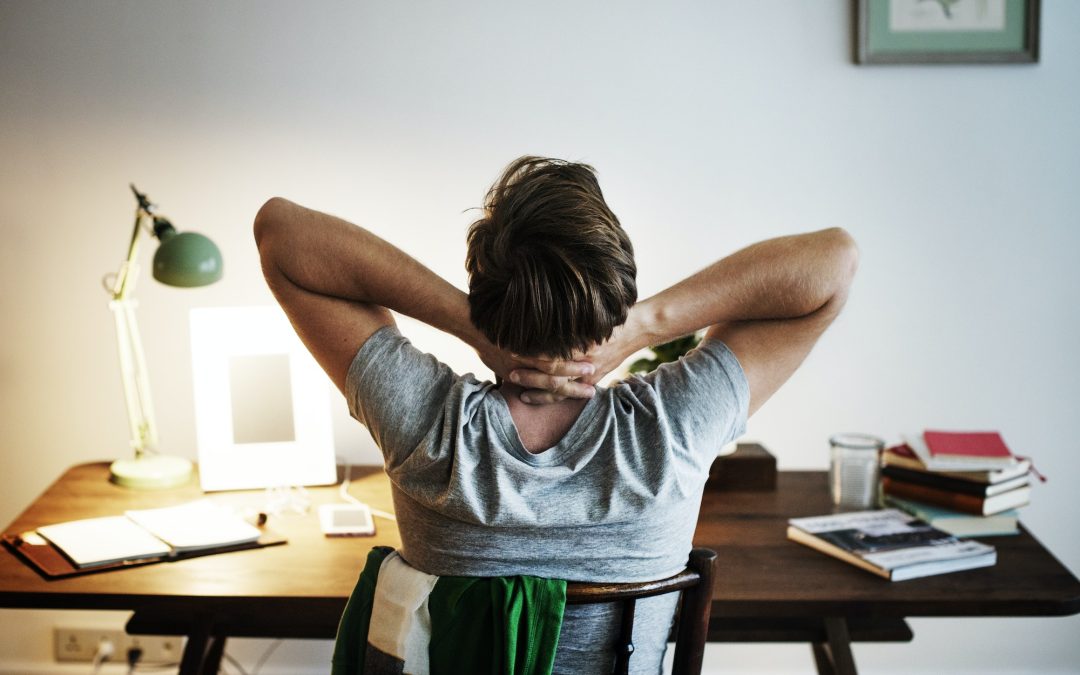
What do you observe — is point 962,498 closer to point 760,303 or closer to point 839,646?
point 839,646

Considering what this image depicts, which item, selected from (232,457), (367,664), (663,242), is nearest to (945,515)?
(663,242)

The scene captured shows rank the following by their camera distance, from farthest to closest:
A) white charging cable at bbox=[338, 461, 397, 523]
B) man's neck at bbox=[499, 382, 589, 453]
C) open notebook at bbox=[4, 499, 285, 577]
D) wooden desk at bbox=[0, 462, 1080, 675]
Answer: white charging cable at bbox=[338, 461, 397, 523]
open notebook at bbox=[4, 499, 285, 577]
wooden desk at bbox=[0, 462, 1080, 675]
man's neck at bbox=[499, 382, 589, 453]

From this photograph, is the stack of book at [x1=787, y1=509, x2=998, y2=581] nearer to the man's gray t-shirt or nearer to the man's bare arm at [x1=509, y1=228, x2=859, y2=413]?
the man's bare arm at [x1=509, y1=228, x2=859, y2=413]

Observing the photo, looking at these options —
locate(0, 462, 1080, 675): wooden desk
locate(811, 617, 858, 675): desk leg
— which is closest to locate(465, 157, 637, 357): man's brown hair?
locate(0, 462, 1080, 675): wooden desk

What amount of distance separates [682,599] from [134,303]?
1479 millimetres

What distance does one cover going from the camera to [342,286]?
1.27m

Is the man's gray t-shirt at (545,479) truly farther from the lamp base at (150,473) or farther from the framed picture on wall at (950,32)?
the framed picture on wall at (950,32)

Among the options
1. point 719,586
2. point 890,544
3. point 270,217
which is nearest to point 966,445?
point 890,544

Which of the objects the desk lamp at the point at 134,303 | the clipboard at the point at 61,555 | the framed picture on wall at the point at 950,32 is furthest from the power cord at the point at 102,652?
the framed picture on wall at the point at 950,32

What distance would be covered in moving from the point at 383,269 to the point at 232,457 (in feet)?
3.32

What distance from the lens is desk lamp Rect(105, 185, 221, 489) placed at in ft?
6.49

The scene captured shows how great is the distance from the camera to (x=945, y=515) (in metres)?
1.84

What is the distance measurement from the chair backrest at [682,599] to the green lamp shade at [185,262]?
1.19 m

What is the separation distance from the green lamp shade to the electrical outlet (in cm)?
111
